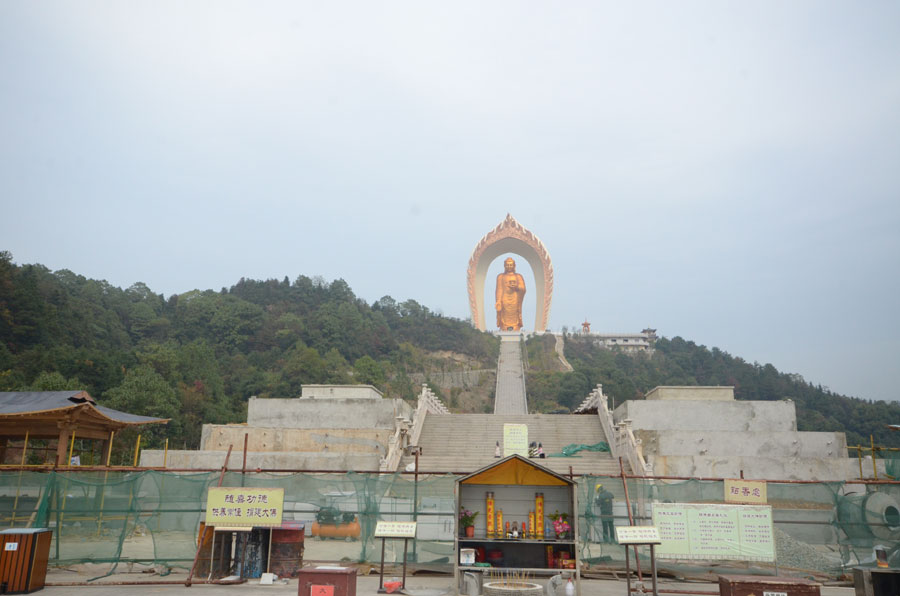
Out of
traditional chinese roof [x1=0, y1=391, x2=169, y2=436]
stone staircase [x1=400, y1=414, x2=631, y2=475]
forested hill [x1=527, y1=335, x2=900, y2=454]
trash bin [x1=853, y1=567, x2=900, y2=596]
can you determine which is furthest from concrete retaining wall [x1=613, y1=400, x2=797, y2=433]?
forested hill [x1=527, y1=335, x2=900, y2=454]

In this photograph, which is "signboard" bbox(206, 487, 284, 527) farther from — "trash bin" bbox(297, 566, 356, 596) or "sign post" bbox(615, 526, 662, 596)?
"sign post" bbox(615, 526, 662, 596)

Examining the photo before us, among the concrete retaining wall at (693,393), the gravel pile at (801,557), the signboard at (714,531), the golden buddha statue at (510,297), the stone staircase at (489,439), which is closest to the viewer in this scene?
the signboard at (714,531)

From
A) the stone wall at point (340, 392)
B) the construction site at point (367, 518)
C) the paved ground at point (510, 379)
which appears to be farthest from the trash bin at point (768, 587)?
the paved ground at point (510, 379)

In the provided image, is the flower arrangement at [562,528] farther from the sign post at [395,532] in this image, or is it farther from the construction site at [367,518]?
the sign post at [395,532]

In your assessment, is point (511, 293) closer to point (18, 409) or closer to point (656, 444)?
point (656, 444)

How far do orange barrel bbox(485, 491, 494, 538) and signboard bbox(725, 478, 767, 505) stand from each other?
3707 millimetres

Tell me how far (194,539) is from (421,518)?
3812 millimetres

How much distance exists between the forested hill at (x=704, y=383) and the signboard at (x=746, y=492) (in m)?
31.6

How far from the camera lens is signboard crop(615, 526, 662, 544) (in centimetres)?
906

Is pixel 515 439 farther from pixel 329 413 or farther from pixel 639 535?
pixel 329 413

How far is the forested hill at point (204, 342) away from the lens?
112ft

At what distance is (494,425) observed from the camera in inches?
910

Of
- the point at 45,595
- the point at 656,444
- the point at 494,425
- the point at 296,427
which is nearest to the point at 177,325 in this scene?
the point at 296,427

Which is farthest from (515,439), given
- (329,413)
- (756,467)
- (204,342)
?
(204,342)
